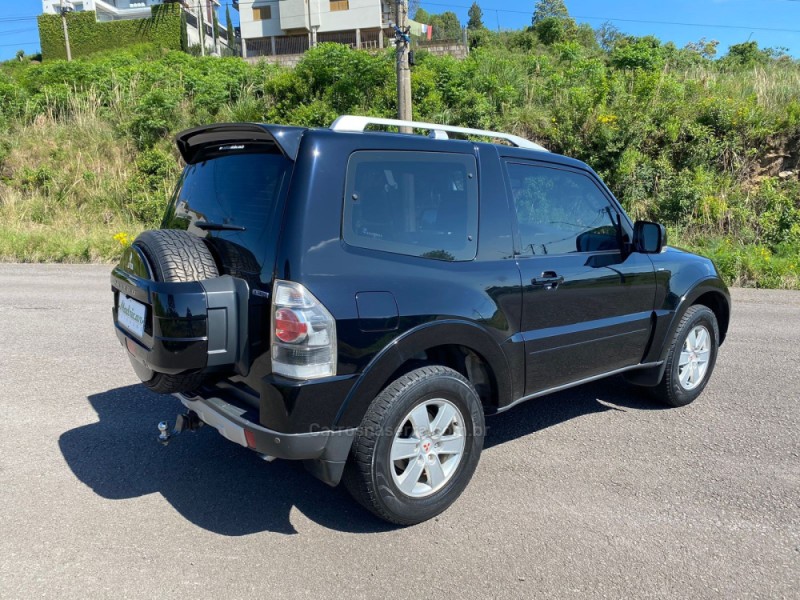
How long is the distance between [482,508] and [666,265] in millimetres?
2322

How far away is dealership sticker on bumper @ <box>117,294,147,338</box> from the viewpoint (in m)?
3.18

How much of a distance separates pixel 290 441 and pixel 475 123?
54.2 ft

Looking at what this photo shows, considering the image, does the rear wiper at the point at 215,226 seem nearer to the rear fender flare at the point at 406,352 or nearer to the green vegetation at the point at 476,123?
the rear fender flare at the point at 406,352

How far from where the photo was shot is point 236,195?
128 inches

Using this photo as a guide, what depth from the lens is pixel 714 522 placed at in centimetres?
321

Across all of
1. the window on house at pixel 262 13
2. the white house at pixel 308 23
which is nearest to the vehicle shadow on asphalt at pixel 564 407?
the white house at pixel 308 23

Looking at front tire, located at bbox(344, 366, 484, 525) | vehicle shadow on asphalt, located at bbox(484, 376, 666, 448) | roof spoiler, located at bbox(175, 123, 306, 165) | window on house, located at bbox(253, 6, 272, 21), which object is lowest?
vehicle shadow on asphalt, located at bbox(484, 376, 666, 448)

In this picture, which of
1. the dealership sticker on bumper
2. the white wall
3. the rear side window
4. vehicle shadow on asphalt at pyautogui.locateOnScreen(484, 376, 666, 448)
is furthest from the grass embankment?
the white wall

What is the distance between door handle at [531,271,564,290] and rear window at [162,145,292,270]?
1570mm

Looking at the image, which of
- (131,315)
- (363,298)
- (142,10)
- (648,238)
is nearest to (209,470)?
(131,315)

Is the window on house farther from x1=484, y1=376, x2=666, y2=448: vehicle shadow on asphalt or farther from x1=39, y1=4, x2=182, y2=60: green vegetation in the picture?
x1=484, y1=376, x2=666, y2=448: vehicle shadow on asphalt

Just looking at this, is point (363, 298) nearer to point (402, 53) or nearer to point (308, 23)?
point (402, 53)

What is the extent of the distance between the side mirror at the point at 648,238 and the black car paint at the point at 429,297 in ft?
0.29

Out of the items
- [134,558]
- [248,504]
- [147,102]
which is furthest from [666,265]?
[147,102]
